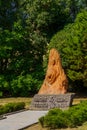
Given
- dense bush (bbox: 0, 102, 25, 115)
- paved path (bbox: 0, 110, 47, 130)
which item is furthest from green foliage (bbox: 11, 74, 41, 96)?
paved path (bbox: 0, 110, 47, 130)

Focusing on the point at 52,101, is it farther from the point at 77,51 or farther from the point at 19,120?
the point at 77,51

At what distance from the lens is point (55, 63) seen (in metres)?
23.8

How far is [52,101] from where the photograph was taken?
21953 mm

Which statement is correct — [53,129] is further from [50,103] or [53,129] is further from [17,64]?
[17,64]

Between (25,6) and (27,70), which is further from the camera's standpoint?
(25,6)

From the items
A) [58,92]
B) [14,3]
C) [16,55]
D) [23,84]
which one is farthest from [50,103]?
[14,3]

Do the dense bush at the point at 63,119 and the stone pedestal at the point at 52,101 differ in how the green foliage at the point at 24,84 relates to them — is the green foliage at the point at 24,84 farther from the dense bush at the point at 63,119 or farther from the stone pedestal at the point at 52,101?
the dense bush at the point at 63,119

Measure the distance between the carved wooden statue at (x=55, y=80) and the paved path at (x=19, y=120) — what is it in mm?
2323

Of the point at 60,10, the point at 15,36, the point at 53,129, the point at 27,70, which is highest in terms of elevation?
the point at 60,10

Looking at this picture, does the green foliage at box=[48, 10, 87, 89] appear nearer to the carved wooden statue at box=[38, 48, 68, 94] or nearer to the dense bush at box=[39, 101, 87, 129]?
the carved wooden statue at box=[38, 48, 68, 94]

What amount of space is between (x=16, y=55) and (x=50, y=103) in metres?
13.0

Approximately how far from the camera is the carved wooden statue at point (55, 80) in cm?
2296

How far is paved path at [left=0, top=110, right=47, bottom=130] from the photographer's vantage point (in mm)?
15583

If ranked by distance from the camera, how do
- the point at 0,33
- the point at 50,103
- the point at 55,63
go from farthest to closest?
the point at 0,33, the point at 55,63, the point at 50,103
